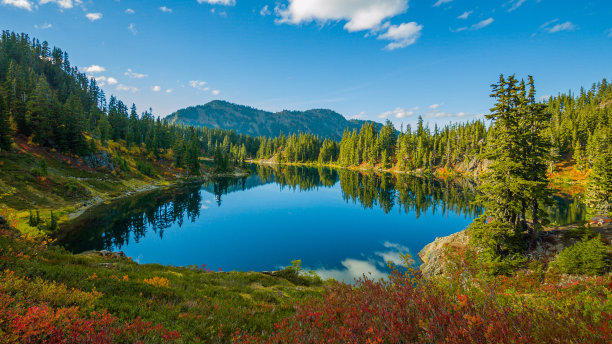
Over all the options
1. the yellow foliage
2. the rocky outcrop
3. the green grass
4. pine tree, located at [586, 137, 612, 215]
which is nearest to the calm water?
the rocky outcrop

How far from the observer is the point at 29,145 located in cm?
4716

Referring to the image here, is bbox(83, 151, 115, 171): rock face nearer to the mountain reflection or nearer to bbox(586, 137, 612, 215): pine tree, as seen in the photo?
the mountain reflection

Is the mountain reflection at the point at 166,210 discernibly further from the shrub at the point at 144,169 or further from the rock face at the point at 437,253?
the shrub at the point at 144,169

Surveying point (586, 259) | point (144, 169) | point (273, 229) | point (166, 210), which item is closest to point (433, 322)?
point (586, 259)

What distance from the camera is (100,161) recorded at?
190ft

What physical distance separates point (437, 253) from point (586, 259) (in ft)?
33.2

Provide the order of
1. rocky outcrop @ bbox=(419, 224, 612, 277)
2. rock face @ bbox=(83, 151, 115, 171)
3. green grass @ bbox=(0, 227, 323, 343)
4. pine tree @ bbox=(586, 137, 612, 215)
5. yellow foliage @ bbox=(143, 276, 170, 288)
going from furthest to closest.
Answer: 1. rock face @ bbox=(83, 151, 115, 171)
2. pine tree @ bbox=(586, 137, 612, 215)
3. rocky outcrop @ bbox=(419, 224, 612, 277)
4. yellow foliage @ bbox=(143, 276, 170, 288)
5. green grass @ bbox=(0, 227, 323, 343)

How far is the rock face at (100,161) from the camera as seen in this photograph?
181ft

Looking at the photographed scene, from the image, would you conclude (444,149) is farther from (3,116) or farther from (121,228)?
(3,116)

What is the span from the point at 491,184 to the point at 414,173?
99256 millimetres

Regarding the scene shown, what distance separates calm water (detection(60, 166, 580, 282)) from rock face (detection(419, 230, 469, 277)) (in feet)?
6.13

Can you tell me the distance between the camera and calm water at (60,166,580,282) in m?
24.5

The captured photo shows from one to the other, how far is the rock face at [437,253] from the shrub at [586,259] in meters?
7.42

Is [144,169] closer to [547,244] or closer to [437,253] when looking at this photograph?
[437,253]
